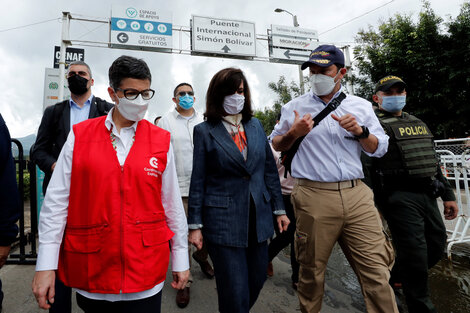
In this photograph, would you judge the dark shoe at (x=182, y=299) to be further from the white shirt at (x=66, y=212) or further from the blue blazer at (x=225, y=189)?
the white shirt at (x=66, y=212)

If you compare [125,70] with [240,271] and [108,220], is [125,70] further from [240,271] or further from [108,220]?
[240,271]

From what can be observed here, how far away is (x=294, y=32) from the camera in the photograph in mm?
14500

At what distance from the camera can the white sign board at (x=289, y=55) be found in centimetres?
1382

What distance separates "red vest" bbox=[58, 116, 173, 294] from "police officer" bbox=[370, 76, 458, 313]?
2084 mm

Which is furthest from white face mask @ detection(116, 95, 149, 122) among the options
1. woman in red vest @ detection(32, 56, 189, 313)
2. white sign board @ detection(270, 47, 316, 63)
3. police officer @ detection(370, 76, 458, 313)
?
white sign board @ detection(270, 47, 316, 63)

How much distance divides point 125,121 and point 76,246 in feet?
2.10

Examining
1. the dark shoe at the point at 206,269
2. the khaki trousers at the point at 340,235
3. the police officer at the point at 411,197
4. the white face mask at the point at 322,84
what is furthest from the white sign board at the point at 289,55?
the khaki trousers at the point at 340,235

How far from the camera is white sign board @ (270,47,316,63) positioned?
13.8 m

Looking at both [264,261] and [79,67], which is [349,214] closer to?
[264,261]

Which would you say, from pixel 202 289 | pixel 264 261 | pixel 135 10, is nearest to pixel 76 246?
pixel 264 261

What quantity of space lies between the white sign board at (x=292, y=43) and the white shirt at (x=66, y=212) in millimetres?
13725

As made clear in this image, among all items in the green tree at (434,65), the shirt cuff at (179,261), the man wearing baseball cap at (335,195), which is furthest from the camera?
the green tree at (434,65)

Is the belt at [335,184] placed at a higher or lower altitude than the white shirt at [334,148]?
lower

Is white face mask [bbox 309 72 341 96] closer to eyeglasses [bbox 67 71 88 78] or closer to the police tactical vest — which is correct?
the police tactical vest
